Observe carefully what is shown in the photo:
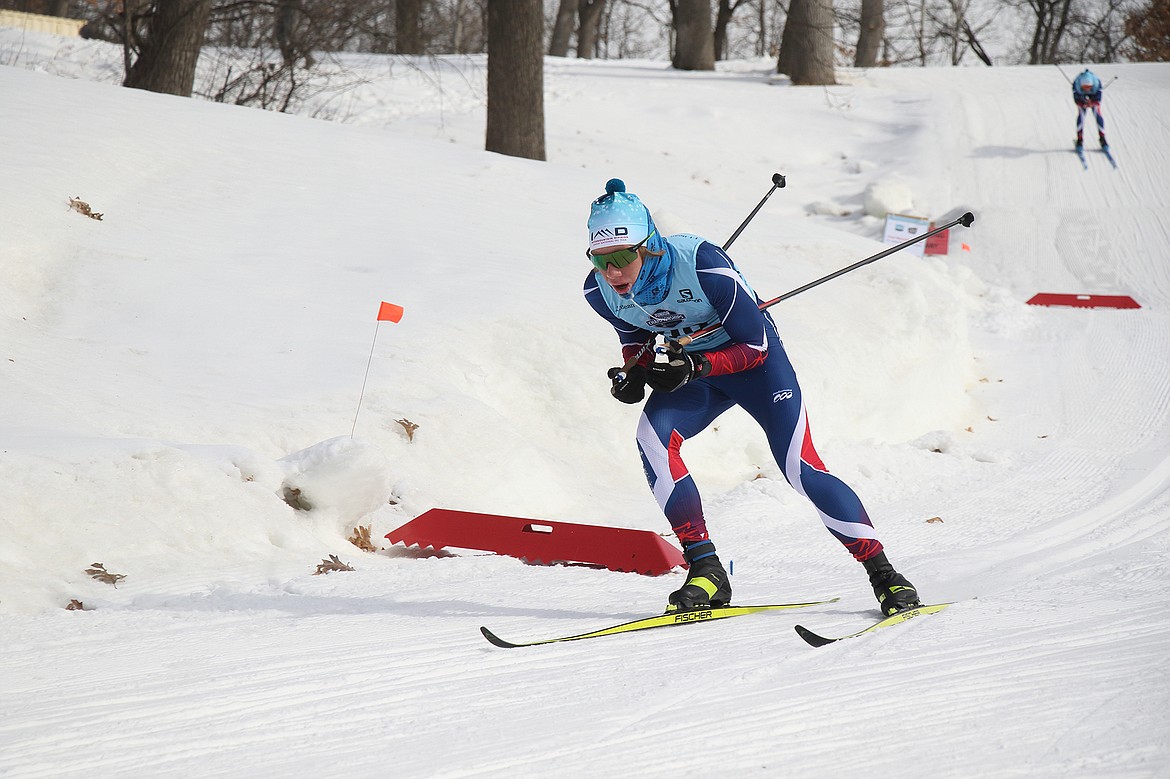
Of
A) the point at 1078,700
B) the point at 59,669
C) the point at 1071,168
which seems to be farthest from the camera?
the point at 1071,168

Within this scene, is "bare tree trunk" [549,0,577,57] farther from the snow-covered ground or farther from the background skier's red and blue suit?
the background skier's red and blue suit

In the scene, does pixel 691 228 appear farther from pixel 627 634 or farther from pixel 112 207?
pixel 627 634

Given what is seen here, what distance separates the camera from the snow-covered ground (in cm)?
286

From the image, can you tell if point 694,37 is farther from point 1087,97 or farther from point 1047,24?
point 1047,24

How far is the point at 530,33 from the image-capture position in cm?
1249

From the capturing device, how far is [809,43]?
23.2 metres

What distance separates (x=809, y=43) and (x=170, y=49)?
1474 cm

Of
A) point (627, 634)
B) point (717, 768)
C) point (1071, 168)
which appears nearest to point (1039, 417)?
point (627, 634)

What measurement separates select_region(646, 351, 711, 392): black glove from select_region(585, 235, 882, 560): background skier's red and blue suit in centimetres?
7

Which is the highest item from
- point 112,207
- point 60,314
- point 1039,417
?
point 112,207

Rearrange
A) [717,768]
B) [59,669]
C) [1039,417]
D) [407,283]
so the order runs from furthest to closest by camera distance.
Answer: [1039,417] < [407,283] < [59,669] < [717,768]

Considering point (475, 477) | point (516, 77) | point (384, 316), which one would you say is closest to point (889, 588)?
point (475, 477)

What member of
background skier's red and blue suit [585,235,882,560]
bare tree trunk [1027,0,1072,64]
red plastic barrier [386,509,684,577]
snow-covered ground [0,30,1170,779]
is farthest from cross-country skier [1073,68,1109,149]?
bare tree trunk [1027,0,1072,64]

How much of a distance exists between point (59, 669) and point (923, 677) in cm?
277
